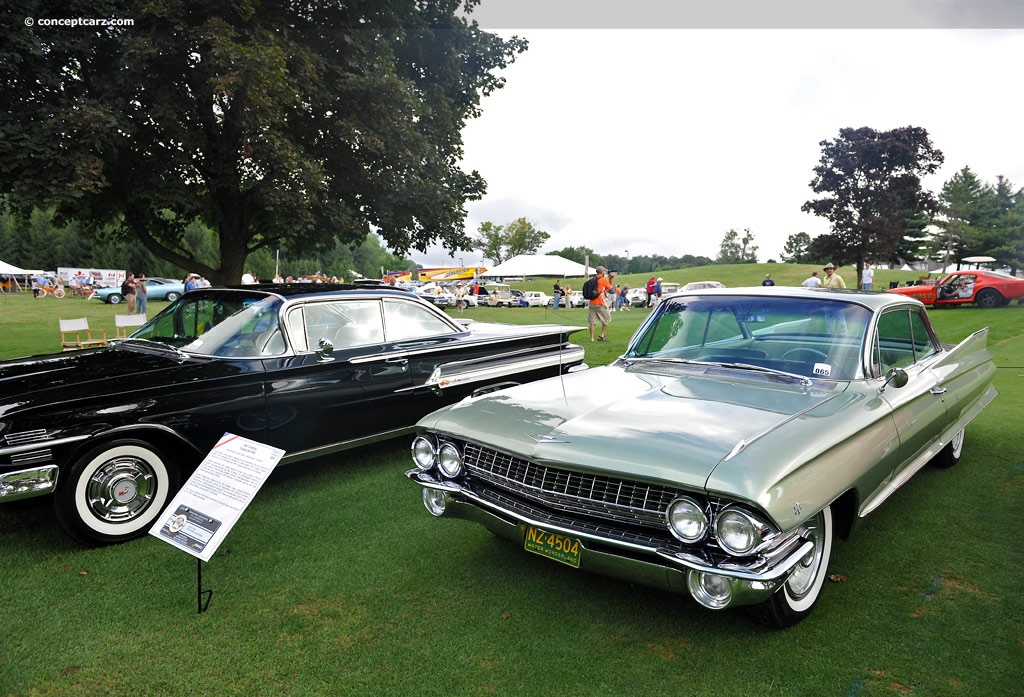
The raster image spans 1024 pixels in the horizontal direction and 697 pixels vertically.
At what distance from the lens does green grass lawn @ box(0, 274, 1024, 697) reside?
254 cm

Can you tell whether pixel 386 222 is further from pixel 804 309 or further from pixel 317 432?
pixel 804 309

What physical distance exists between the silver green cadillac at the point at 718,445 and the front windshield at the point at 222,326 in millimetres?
1998

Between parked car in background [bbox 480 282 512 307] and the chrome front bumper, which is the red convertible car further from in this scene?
parked car in background [bbox 480 282 512 307]

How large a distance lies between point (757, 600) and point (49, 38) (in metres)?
10.8

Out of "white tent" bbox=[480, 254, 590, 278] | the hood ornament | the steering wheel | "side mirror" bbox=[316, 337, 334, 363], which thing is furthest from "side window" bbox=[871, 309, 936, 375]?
"white tent" bbox=[480, 254, 590, 278]

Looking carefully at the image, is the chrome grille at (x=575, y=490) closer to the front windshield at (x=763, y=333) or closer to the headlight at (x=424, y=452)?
the headlight at (x=424, y=452)

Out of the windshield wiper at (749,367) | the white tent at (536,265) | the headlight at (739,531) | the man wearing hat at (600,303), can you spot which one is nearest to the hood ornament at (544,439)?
the headlight at (739,531)

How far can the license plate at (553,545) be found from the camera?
2719 millimetres

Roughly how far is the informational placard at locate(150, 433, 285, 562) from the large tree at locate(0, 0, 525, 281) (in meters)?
7.01

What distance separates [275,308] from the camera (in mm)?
4930

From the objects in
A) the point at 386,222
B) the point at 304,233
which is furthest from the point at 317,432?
the point at 386,222

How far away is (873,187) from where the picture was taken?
1560 inches

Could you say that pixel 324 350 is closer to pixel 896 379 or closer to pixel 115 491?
pixel 115 491

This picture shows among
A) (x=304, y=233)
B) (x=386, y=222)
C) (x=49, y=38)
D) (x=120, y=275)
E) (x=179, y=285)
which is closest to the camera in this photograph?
(x=49, y=38)
